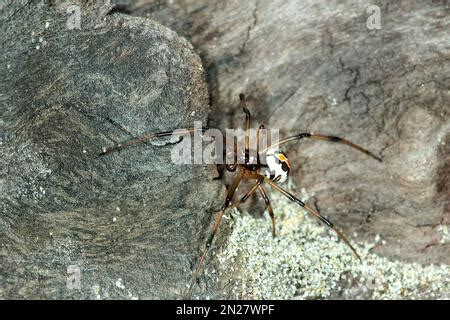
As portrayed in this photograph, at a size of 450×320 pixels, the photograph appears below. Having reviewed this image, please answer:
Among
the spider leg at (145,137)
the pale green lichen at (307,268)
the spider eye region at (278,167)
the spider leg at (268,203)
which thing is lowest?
the pale green lichen at (307,268)

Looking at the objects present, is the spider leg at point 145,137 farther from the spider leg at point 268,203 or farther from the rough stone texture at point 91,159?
the spider leg at point 268,203

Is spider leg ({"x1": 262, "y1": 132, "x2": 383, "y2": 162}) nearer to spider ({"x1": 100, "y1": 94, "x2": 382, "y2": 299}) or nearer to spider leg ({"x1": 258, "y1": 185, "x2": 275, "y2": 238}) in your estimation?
spider ({"x1": 100, "y1": 94, "x2": 382, "y2": 299})

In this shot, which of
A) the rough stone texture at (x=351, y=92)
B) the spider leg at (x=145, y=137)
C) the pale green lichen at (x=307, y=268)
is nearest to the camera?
the spider leg at (x=145, y=137)

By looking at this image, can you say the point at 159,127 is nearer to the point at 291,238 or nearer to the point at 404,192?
the point at 291,238

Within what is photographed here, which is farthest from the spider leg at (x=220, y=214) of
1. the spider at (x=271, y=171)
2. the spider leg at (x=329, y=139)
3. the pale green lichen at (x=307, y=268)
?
the spider leg at (x=329, y=139)

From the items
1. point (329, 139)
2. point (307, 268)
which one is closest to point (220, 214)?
point (307, 268)

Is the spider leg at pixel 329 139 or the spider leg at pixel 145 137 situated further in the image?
the spider leg at pixel 329 139
